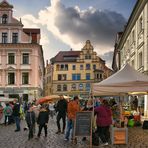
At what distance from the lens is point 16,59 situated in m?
60.5

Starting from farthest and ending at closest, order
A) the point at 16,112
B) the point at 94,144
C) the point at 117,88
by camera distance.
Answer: the point at 16,112
the point at 117,88
the point at 94,144

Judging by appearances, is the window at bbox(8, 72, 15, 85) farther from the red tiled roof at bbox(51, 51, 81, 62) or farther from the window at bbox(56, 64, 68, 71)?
the red tiled roof at bbox(51, 51, 81, 62)

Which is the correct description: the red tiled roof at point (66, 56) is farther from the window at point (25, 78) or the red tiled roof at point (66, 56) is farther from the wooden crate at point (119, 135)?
the wooden crate at point (119, 135)

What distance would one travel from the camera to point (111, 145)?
14961 mm

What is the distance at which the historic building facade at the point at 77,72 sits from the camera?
99.8 metres

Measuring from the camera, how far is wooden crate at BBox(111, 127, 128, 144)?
50.2ft

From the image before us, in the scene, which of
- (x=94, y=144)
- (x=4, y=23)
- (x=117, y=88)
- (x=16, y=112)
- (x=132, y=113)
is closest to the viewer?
(x=94, y=144)

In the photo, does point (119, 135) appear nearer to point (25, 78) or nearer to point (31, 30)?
point (25, 78)

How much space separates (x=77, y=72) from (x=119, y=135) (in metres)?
86.3

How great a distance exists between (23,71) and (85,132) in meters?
46.1

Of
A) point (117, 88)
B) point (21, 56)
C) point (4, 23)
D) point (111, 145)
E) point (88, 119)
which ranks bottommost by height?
point (111, 145)

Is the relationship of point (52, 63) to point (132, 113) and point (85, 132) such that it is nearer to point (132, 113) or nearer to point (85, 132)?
point (132, 113)

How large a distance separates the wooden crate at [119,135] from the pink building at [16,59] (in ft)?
147

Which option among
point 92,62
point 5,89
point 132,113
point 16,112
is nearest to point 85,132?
point 16,112
